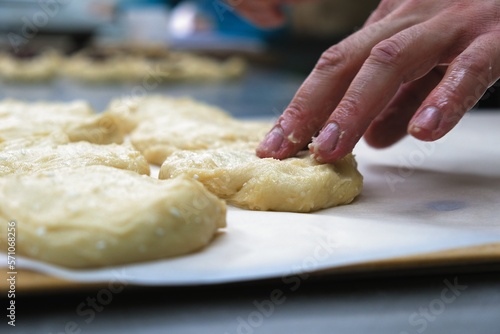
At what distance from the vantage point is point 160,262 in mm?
1136

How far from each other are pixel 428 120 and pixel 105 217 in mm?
786

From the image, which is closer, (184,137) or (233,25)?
(184,137)

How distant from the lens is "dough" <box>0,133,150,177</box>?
1.61m

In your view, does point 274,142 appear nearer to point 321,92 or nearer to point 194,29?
point 321,92

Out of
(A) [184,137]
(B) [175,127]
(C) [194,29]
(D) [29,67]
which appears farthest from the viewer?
(C) [194,29]

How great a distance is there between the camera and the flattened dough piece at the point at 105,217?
1.09 meters

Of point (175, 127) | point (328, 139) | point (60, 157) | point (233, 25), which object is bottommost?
point (233, 25)

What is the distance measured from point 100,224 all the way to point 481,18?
116cm

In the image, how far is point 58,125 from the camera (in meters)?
2.14

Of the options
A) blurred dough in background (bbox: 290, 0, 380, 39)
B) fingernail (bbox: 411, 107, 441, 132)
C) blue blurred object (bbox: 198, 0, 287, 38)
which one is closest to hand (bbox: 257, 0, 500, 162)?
fingernail (bbox: 411, 107, 441, 132)

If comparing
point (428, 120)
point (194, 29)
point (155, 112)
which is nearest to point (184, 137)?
point (155, 112)

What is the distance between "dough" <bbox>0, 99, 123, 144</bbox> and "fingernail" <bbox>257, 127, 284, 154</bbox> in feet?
2.44

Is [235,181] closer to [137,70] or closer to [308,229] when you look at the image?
[308,229]

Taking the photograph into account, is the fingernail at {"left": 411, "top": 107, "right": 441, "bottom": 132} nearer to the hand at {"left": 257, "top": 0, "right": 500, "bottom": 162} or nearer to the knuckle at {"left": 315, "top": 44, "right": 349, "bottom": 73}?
the hand at {"left": 257, "top": 0, "right": 500, "bottom": 162}
